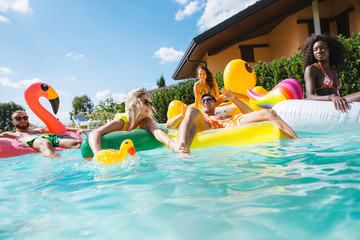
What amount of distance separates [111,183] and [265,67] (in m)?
7.51

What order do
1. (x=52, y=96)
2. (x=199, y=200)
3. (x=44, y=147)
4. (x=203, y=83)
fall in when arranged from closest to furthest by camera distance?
(x=199, y=200) → (x=44, y=147) → (x=52, y=96) → (x=203, y=83)

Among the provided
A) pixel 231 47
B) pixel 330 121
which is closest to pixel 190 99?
pixel 231 47

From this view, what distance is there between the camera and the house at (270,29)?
10.3 m

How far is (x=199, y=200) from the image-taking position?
4.89 feet

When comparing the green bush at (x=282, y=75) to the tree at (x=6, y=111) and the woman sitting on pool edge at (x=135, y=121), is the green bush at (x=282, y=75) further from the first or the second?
the tree at (x=6, y=111)

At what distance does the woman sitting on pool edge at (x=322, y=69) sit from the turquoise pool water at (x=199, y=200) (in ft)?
4.69

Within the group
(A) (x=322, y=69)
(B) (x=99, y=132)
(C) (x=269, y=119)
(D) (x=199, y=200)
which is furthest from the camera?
(A) (x=322, y=69)

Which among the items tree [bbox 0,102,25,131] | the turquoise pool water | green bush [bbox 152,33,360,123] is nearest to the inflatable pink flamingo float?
green bush [bbox 152,33,360,123]

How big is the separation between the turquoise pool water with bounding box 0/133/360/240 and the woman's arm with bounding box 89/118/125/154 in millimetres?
520

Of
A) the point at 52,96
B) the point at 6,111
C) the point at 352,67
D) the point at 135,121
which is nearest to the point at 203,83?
the point at 135,121

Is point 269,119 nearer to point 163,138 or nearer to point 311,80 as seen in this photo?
point 311,80

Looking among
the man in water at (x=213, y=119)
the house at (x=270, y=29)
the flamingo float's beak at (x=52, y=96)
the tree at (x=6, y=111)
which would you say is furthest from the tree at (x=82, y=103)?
the man in water at (x=213, y=119)

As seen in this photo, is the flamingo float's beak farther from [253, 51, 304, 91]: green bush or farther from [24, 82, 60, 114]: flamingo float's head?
[253, 51, 304, 91]: green bush

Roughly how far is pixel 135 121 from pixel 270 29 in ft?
39.4
